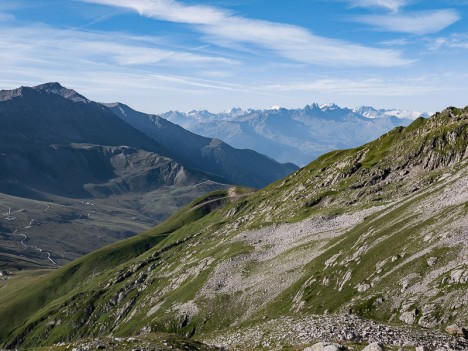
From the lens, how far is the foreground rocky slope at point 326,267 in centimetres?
5156

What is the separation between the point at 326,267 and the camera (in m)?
78.9

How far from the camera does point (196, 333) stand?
87.2m

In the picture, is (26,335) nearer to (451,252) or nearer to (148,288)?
(148,288)

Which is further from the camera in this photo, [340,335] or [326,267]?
[326,267]

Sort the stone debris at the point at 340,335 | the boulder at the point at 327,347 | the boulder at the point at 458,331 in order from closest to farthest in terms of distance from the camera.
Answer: the boulder at the point at 327,347, the stone debris at the point at 340,335, the boulder at the point at 458,331

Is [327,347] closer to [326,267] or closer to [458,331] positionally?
[458,331]

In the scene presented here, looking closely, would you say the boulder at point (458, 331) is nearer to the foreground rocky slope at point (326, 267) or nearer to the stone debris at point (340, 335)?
the stone debris at point (340, 335)

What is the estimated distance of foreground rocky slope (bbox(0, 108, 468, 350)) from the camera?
51562 millimetres

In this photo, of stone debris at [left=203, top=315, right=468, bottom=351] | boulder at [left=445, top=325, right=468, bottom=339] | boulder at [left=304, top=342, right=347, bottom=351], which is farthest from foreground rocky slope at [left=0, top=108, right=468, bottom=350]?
boulder at [left=304, top=342, right=347, bottom=351]

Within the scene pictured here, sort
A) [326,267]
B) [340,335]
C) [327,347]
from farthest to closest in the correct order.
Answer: [326,267] → [340,335] → [327,347]

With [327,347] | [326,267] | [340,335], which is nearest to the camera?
[327,347]

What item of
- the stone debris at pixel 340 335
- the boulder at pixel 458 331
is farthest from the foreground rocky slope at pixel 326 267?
the boulder at pixel 458 331

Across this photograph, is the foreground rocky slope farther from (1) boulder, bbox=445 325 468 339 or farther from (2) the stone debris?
(1) boulder, bbox=445 325 468 339

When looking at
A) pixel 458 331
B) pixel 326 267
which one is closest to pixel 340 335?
pixel 458 331
